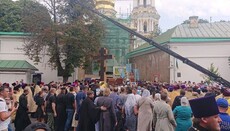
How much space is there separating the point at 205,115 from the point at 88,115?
761 centimetres

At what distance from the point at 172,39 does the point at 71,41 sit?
43.6ft

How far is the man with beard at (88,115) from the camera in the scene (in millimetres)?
11320

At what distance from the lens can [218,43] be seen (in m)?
41.8

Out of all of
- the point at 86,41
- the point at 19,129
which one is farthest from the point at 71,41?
the point at 19,129

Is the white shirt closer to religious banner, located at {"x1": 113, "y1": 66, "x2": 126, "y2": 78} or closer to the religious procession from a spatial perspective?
the religious procession

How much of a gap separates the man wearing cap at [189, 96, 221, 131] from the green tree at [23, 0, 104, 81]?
28263 millimetres

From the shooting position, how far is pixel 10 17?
1816 inches

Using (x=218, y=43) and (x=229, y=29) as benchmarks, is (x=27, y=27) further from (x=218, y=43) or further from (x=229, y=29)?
(x=229, y=29)

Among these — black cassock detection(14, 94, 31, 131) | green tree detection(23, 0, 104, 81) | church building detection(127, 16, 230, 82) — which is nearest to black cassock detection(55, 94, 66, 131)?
black cassock detection(14, 94, 31, 131)

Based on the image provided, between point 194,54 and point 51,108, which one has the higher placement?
point 194,54

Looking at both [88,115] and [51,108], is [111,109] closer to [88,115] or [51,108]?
[88,115]

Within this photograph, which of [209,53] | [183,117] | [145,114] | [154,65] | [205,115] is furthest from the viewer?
[154,65]

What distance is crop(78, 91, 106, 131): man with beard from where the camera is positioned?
446 inches

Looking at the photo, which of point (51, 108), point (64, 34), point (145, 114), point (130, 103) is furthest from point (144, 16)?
point (145, 114)
